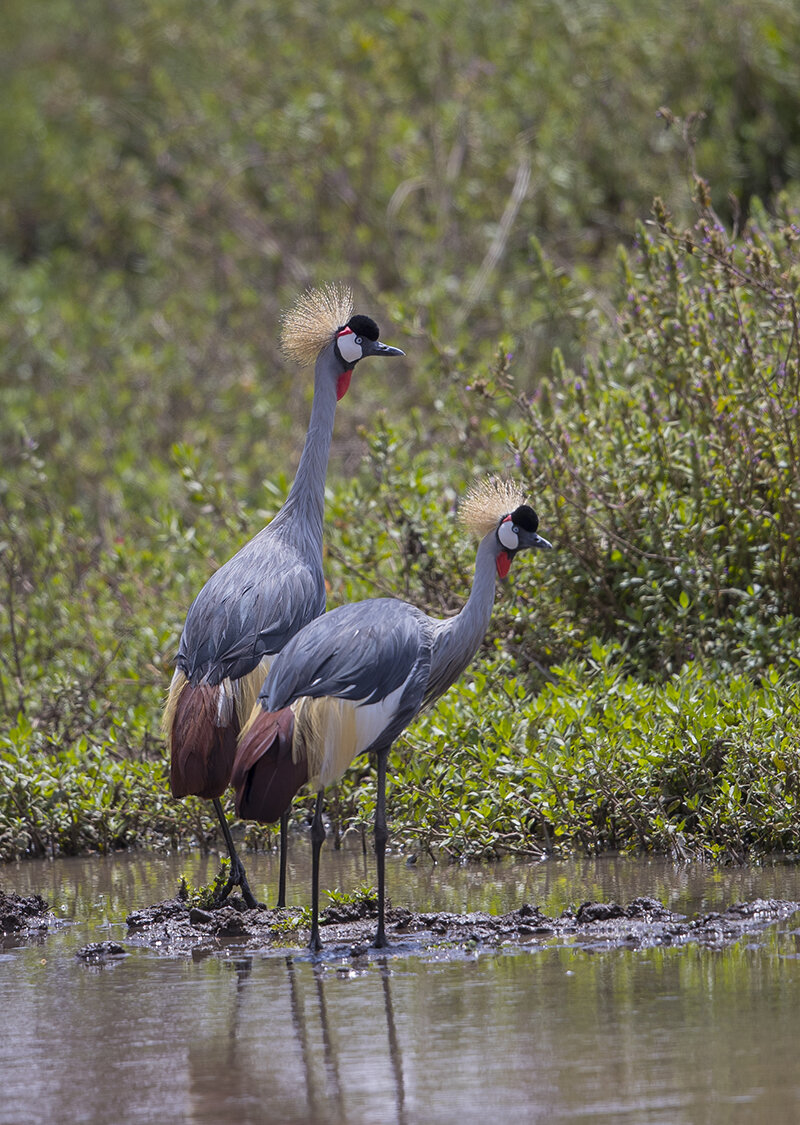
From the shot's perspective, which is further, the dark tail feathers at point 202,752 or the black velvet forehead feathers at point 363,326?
the black velvet forehead feathers at point 363,326

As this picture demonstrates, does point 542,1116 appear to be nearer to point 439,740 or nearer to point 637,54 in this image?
point 439,740

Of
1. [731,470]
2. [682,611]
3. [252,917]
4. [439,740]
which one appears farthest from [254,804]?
[731,470]

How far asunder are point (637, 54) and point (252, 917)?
999 cm

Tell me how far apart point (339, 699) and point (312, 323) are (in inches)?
94.5

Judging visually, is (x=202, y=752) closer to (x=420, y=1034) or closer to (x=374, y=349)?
(x=420, y=1034)

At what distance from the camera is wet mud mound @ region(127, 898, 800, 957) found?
17.7ft

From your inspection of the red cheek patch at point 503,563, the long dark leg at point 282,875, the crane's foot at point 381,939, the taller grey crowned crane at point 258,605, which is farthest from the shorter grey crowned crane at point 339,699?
the long dark leg at point 282,875

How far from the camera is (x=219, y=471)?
11844mm

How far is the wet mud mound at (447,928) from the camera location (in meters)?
5.40

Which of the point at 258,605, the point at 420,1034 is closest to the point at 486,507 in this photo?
the point at 258,605

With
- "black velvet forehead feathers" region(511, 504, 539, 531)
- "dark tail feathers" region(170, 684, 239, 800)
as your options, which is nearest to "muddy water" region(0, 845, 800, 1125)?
"dark tail feathers" region(170, 684, 239, 800)

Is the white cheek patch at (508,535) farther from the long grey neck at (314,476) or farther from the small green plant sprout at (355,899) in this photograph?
the small green plant sprout at (355,899)

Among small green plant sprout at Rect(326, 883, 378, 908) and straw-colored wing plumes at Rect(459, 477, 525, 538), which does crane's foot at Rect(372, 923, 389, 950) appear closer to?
small green plant sprout at Rect(326, 883, 378, 908)

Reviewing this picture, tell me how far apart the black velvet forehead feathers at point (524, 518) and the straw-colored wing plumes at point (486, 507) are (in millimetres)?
59
